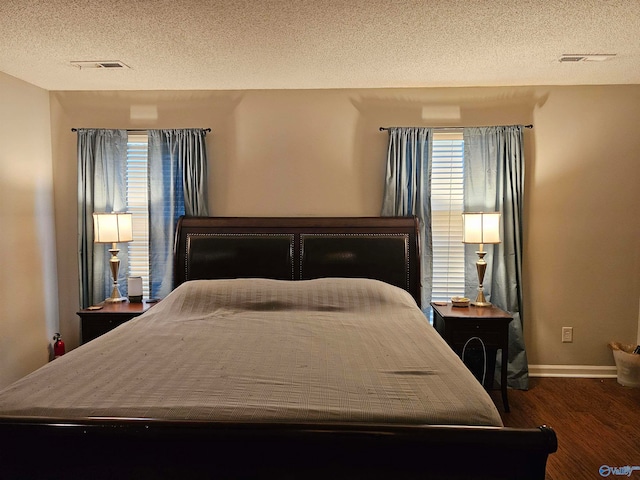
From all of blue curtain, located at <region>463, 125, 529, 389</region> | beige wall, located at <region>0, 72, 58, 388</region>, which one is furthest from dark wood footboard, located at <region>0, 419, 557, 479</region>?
blue curtain, located at <region>463, 125, 529, 389</region>

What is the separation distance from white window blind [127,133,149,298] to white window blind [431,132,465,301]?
2395 millimetres

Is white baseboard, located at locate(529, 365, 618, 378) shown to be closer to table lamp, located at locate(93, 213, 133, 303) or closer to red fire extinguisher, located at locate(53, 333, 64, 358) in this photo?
table lamp, located at locate(93, 213, 133, 303)

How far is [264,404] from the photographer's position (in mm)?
1638

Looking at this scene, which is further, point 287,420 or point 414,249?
point 414,249

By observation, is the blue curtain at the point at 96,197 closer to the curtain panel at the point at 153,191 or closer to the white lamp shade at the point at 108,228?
the curtain panel at the point at 153,191

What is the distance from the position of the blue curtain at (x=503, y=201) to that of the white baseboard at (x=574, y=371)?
28 cm

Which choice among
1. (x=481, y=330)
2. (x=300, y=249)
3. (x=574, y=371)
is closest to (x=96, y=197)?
(x=300, y=249)

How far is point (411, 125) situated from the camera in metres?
3.92

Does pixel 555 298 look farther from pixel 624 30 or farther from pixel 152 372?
pixel 152 372

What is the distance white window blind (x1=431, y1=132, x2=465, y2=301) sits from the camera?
393 cm

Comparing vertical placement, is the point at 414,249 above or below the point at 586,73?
below

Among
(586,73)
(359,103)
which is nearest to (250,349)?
(359,103)

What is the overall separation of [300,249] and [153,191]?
1.31 meters

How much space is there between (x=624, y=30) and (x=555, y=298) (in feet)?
6.92
